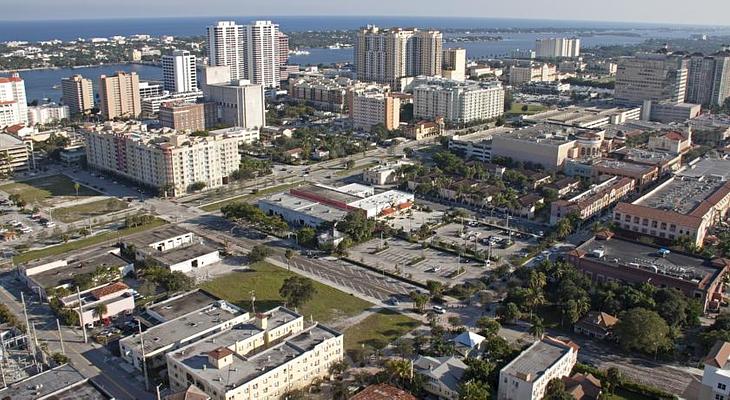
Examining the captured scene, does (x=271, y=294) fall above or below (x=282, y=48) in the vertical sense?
below

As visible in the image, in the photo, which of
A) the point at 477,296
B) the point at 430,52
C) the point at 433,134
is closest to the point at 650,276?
the point at 477,296

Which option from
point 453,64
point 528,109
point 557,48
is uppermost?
point 557,48

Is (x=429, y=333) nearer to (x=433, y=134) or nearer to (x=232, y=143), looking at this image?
(x=232, y=143)

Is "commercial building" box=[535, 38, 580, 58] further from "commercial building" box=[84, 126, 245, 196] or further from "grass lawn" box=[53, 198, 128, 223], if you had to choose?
"grass lawn" box=[53, 198, 128, 223]

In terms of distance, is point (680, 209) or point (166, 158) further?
point (166, 158)

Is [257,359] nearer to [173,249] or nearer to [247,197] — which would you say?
[173,249]

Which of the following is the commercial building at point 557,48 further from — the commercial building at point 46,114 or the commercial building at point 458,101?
the commercial building at point 46,114

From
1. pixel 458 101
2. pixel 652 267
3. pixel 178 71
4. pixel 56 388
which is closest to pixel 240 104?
pixel 178 71
